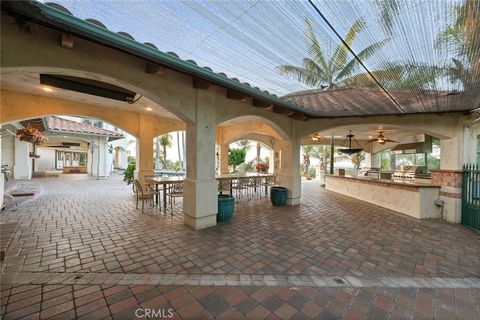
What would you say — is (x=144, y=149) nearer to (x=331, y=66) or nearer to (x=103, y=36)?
(x=103, y=36)

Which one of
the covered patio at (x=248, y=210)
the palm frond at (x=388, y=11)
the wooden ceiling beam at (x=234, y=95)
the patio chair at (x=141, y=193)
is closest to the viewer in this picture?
the palm frond at (x=388, y=11)

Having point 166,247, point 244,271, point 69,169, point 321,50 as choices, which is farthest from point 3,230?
point 69,169

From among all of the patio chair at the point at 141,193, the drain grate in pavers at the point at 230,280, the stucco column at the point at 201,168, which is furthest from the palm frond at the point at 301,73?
the patio chair at the point at 141,193

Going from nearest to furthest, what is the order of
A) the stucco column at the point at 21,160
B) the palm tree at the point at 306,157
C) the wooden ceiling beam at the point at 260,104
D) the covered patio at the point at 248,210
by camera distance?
the covered patio at the point at 248,210
the wooden ceiling beam at the point at 260,104
the stucco column at the point at 21,160
the palm tree at the point at 306,157

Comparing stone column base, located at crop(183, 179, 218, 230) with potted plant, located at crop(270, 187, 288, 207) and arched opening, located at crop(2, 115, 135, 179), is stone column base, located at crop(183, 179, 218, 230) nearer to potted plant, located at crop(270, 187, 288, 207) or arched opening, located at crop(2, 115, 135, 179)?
potted plant, located at crop(270, 187, 288, 207)

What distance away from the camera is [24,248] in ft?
11.5

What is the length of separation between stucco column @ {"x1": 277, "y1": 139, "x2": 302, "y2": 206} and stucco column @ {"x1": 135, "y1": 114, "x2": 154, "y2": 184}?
217 inches

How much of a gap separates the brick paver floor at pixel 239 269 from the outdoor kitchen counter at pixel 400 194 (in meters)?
0.96

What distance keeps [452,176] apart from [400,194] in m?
1.43

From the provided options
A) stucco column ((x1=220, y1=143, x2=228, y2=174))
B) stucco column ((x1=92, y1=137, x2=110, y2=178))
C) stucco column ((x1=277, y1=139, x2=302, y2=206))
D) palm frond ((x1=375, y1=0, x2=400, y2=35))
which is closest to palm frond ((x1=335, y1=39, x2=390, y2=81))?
palm frond ((x1=375, y1=0, x2=400, y2=35))

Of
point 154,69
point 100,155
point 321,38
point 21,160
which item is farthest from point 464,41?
point 21,160

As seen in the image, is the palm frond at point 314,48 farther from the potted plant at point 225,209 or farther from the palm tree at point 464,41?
the potted plant at point 225,209

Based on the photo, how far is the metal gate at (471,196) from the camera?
211 inches

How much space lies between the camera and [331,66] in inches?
132
